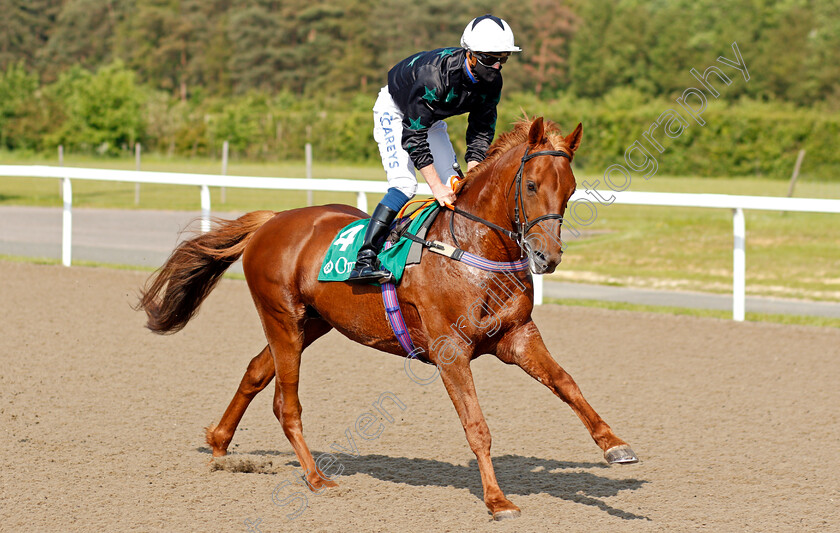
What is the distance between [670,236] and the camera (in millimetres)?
16609

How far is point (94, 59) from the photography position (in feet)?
232

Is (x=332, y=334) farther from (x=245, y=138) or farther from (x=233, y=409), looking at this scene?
(x=245, y=138)

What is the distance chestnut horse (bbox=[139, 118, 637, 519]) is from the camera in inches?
157

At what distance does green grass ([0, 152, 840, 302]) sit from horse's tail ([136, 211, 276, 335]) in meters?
5.49

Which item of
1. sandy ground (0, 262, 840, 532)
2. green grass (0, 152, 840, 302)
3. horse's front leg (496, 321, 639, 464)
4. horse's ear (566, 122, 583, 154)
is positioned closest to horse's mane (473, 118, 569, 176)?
horse's ear (566, 122, 583, 154)

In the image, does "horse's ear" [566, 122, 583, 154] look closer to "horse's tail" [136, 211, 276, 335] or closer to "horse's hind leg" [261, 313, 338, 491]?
"horse's hind leg" [261, 313, 338, 491]

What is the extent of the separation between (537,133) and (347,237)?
1188 millimetres

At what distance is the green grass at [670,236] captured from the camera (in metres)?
12.4

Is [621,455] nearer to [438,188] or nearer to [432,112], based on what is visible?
[438,188]

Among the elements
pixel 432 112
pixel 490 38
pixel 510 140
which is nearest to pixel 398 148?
pixel 432 112

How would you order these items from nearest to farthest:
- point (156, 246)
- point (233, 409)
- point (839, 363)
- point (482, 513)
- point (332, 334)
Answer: point (482, 513), point (233, 409), point (839, 363), point (332, 334), point (156, 246)

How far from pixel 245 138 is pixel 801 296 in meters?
29.0

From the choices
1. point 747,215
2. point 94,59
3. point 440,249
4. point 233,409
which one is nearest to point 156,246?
point 233,409

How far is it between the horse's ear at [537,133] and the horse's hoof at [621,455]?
1292 millimetres
